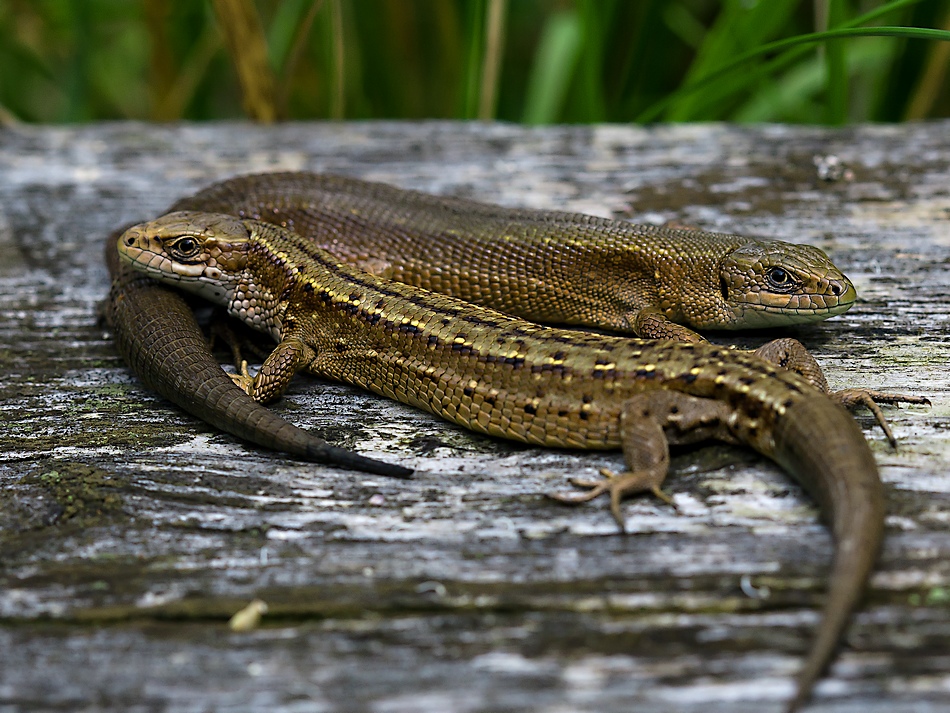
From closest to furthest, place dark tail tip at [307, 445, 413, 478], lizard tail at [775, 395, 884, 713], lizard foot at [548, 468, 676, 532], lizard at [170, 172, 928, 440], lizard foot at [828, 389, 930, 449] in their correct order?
lizard tail at [775, 395, 884, 713] < lizard foot at [548, 468, 676, 532] < dark tail tip at [307, 445, 413, 478] < lizard foot at [828, 389, 930, 449] < lizard at [170, 172, 928, 440]

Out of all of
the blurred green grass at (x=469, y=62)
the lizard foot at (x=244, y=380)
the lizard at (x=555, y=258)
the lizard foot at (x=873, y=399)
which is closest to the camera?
the lizard foot at (x=873, y=399)

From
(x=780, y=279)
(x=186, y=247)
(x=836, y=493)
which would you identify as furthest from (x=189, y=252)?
(x=836, y=493)

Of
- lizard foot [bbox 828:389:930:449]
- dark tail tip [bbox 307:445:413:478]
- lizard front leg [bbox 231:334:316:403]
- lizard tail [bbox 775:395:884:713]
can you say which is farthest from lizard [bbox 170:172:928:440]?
dark tail tip [bbox 307:445:413:478]

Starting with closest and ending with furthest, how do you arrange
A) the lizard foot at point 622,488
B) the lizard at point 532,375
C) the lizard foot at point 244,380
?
the lizard at point 532,375 < the lizard foot at point 622,488 < the lizard foot at point 244,380

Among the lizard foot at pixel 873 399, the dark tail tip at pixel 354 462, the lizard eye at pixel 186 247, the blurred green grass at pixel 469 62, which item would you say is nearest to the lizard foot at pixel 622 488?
the dark tail tip at pixel 354 462

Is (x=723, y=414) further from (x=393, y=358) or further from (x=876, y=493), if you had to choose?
(x=393, y=358)

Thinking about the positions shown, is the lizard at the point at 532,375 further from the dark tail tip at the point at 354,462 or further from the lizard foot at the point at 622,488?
the dark tail tip at the point at 354,462

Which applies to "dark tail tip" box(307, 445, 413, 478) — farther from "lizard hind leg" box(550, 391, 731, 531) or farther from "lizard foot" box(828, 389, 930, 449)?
"lizard foot" box(828, 389, 930, 449)
